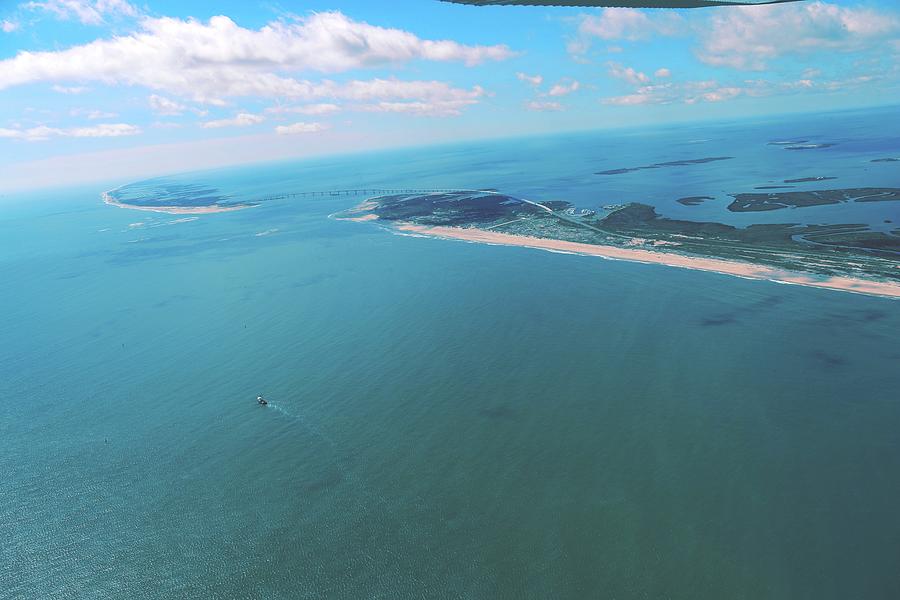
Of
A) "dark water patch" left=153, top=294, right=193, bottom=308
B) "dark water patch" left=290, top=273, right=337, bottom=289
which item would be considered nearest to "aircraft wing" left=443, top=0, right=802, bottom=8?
"dark water patch" left=290, top=273, right=337, bottom=289

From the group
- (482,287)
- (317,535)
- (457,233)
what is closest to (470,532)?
(317,535)

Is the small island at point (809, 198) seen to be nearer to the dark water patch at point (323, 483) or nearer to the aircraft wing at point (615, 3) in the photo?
the aircraft wing at point (615, 3)

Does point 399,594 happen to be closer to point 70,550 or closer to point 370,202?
point 70,550

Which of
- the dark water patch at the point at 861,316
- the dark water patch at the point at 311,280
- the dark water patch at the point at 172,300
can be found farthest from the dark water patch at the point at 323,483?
the dark water patch at the point at 172,300

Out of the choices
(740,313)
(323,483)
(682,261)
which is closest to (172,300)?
(323,483)

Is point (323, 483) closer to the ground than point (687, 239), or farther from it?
closer to the ground

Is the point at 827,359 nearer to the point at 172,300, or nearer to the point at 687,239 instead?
the point at 687,239
